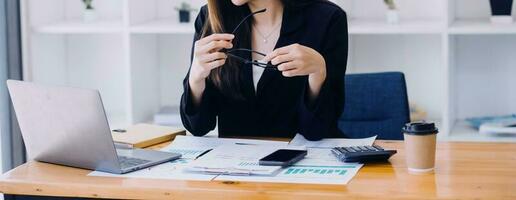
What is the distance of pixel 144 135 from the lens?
2.16 metres

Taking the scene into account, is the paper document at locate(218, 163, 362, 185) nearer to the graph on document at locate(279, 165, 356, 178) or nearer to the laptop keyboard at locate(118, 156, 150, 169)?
the graph on document at locate(279, 165, 356, 178)

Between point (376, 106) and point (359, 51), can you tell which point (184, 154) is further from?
point (359, 51)

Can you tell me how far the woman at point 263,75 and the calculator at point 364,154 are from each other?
31cm

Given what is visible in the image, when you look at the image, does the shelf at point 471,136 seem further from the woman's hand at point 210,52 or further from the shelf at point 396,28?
the woman's hand at point 210,52

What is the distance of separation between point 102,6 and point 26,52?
0.43m

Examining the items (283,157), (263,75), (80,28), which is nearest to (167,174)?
(283,157)

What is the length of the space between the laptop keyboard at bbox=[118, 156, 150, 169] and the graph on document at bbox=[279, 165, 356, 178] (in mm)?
332

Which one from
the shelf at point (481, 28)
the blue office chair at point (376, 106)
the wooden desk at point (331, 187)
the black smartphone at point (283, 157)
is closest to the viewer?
the wooden desk at point (331, 187)

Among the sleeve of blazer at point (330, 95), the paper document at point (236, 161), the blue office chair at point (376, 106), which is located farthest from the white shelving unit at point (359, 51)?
the paper document at point (236, 161)

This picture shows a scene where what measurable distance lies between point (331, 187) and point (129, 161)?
500 mm

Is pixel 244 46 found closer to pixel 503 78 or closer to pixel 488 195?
pixel 488 195

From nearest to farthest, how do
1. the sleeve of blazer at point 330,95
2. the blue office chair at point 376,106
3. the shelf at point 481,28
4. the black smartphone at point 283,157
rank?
the black smartphone at point 283,157 < the sleeve of blazer at point 330,95 < the blue office chair at point 376,106 < the shelf at point 481,28

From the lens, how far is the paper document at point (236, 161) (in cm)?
170

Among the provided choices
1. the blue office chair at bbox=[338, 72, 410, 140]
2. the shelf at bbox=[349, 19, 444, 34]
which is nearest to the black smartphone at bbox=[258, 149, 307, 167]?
the blue office chair at bbox=[338, 72, 410, 140]
